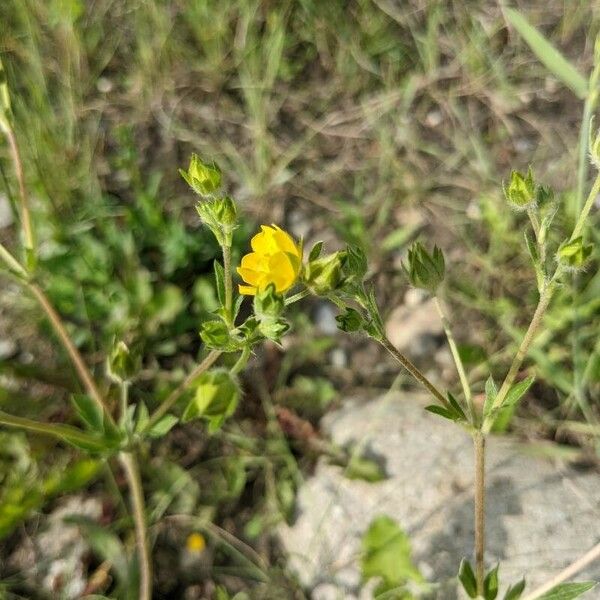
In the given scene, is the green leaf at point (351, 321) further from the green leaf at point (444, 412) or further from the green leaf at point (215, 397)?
the green leaf at point (215, 397)

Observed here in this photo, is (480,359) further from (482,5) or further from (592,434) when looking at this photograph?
(482,5)

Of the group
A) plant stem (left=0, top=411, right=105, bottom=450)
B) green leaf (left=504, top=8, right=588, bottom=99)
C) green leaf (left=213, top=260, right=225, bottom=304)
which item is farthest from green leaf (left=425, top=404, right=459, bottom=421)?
green leaf (left=504, top=8, right=588, bottom=99)

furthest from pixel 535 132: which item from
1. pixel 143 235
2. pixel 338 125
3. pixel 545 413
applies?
pixel 143 235

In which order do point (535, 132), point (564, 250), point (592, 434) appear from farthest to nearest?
1. point (535, 132)
2. point (592, 434)
3. point (564, 250)

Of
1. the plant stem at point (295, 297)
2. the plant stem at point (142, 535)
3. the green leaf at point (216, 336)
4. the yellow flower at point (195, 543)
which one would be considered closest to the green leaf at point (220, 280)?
the green leaf at point (216, 336)

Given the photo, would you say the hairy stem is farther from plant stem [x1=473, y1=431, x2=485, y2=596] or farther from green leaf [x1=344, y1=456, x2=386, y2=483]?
green leaf [x1=344, y1=456, x2=386, y2=483]

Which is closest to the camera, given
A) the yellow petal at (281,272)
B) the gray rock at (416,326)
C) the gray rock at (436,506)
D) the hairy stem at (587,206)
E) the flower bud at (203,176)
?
the hairy stem at (587,206)
